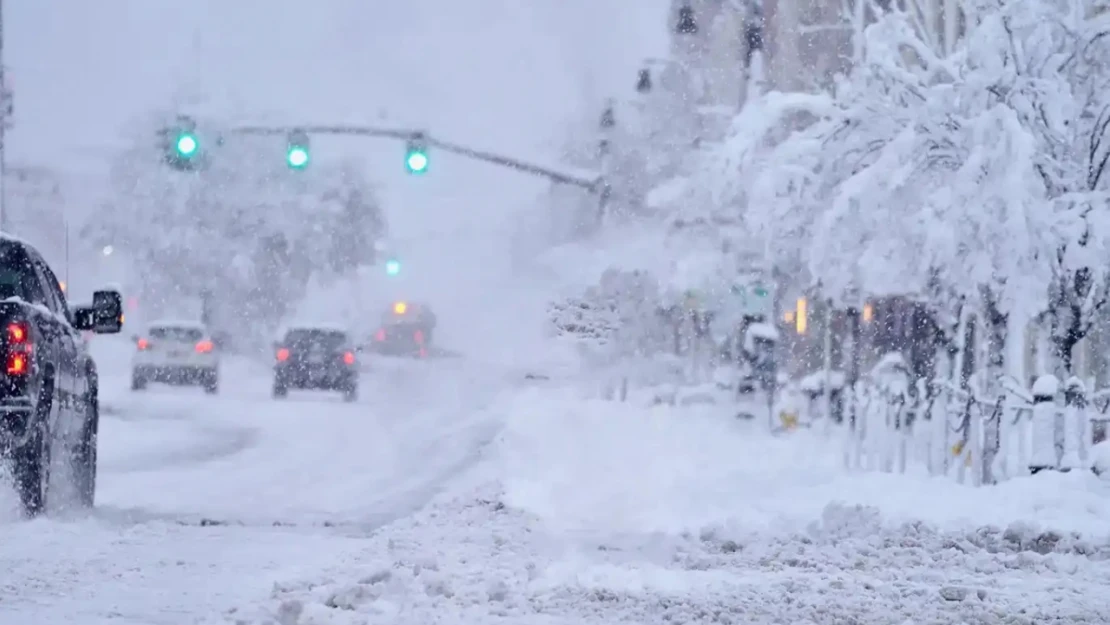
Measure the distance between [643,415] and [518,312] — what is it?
83.2 m

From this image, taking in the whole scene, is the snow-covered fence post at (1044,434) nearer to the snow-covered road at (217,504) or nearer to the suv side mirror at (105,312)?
the snow-covered road at (217,504)

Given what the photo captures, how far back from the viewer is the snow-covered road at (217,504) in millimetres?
8328

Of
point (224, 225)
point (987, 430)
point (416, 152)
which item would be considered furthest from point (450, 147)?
point (224, 225)

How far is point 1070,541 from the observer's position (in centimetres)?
1152

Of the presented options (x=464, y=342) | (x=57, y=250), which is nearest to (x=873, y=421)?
(x=57, y=250)

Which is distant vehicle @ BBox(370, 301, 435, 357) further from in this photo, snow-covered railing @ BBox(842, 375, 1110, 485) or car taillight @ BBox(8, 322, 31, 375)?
car taillight @ BBox(8, 322, 31, 375)

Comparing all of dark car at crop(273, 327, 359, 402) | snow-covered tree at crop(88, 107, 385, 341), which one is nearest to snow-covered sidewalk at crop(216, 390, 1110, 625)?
dark car at crop(273, 327, 359, 402)

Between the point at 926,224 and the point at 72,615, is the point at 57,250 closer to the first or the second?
the point at 926,224

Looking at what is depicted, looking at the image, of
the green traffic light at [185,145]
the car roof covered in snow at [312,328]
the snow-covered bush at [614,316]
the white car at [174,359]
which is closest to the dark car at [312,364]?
the car roof covered in snow at [312,328]

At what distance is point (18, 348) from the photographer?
9953 millimetres

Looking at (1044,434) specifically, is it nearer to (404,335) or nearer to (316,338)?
(316,338)

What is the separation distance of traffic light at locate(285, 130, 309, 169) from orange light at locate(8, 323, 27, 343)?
59.0 ft

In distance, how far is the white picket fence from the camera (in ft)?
51.6

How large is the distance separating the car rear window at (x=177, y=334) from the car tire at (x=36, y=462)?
26884 millimetres
